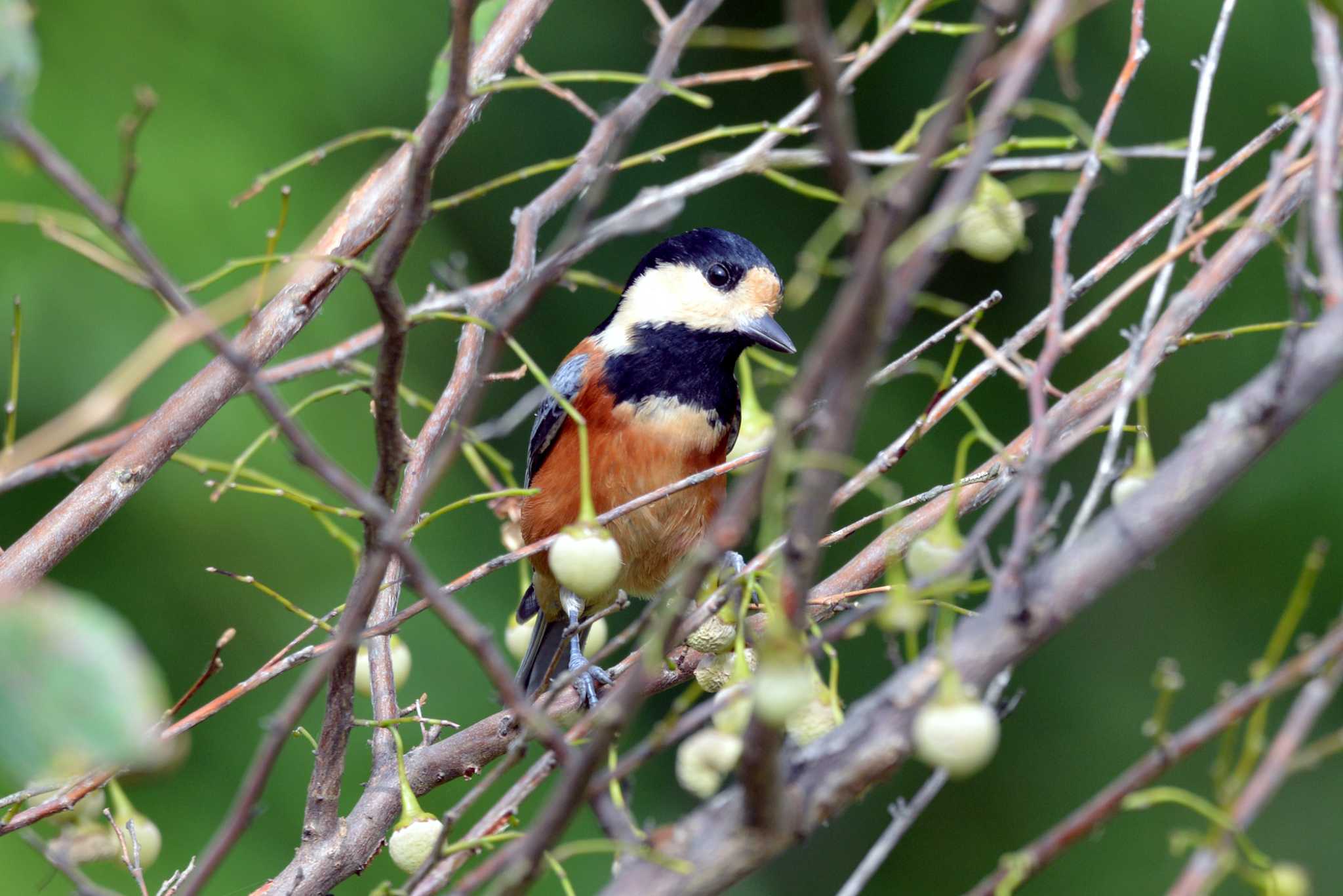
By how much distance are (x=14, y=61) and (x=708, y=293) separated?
167 centimetres

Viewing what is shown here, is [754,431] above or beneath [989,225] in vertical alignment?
beneath

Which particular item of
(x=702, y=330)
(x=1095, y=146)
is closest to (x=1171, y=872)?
(x=702, y=330)

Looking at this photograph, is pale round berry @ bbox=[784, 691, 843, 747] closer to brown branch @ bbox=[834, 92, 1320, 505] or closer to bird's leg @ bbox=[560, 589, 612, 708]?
brown branch @ bbox=[834, 92, 1320, 505]

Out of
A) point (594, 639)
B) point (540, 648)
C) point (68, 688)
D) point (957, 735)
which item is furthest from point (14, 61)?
point (540, 648)

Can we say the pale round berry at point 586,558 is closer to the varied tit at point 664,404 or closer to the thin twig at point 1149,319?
the thin twig at point 1149,319

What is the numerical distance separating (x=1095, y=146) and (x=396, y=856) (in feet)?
2.52

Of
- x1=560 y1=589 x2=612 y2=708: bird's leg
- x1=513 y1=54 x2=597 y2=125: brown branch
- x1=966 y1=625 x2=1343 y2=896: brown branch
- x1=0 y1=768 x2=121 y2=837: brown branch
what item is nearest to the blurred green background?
x1=560 y1=589 x2=612 y2=708: bird's leg

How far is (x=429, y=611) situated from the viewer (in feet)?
9.07

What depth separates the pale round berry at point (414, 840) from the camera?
1138mm

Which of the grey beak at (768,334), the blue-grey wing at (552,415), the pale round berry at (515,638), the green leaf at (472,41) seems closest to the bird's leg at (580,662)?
the pale round berry at (515,638)

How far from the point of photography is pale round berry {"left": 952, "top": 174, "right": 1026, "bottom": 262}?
86 centimetres

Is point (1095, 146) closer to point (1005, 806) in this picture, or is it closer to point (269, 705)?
point (269, 705)

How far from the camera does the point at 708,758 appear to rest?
2.71 feet

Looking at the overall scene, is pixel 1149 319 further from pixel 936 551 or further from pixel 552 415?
pixel 552 415
